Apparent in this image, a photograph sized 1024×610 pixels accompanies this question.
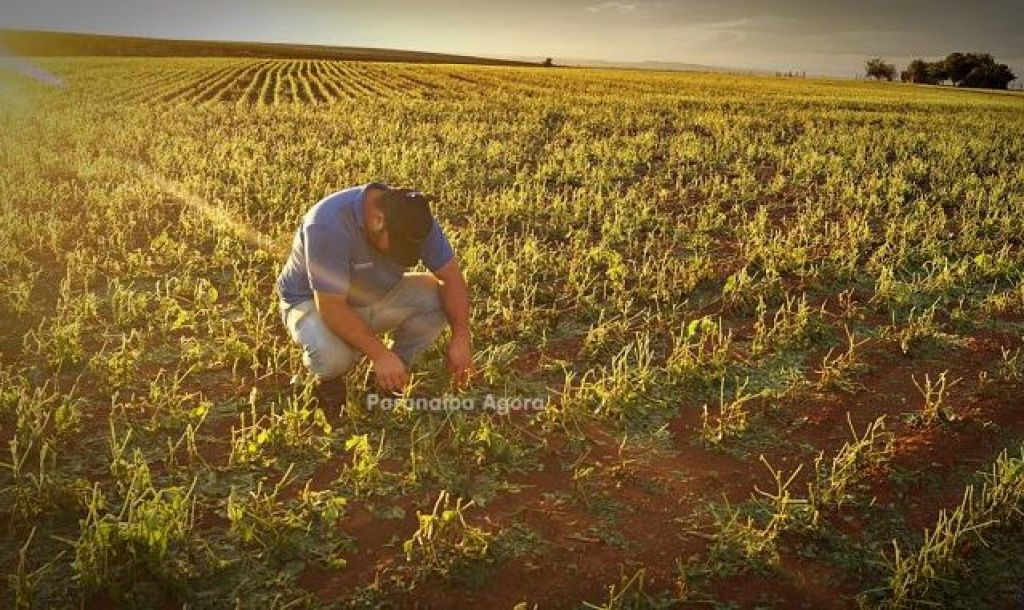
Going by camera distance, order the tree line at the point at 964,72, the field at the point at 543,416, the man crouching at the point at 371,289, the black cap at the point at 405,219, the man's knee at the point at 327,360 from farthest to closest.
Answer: the tree line at the point at 964,72 < the man's knee at the point at 327,360 < the man crouching at the point at 371,289 < the black cap at the point at 405,219 < the field at the point at 543,416

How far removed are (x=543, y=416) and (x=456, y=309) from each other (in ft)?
2.99

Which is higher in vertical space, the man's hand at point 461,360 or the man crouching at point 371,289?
the man crouching at point 371,289

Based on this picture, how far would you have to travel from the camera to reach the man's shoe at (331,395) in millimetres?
4977

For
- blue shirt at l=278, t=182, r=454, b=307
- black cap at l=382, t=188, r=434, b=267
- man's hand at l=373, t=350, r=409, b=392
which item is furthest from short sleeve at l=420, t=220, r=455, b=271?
man's hand at l=373, t=350, r=409, b=392

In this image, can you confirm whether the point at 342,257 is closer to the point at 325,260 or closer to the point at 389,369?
the point at 325,260

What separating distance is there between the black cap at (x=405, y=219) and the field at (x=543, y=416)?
1090 mm

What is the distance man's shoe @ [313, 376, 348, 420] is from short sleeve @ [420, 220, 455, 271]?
39.8 inches

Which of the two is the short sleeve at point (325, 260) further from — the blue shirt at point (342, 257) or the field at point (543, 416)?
the field at point (543, 416)

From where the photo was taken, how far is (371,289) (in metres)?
5.14

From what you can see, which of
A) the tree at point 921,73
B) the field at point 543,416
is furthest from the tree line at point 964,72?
the field at point 543,416

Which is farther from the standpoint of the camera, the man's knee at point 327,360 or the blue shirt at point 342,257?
the man's knee at point 327,360

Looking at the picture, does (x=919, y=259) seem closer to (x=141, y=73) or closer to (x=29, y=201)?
(x=29, y=201)

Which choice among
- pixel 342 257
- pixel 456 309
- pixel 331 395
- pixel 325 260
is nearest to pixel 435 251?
pixel 456 309

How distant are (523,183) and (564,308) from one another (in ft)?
16.8
